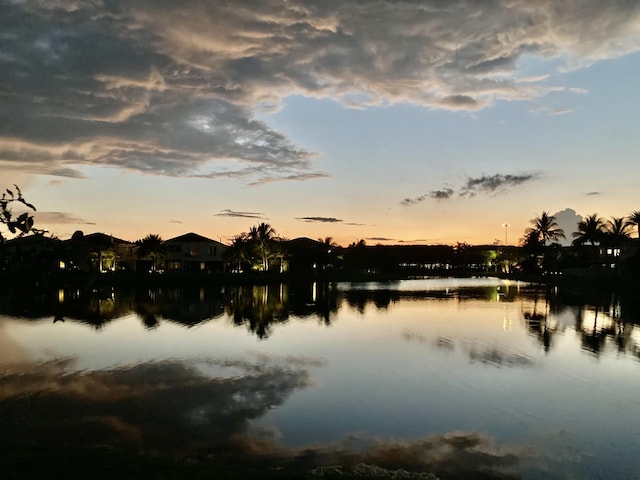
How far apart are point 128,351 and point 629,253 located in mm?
78742

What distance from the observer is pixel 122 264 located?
3538 inches

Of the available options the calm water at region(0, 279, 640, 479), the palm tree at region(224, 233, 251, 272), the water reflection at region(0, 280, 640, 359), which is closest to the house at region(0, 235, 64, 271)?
the calm water at region(0, 279, 640, 479)

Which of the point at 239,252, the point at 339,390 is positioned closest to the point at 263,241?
the point at 239,252

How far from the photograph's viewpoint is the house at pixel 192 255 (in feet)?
318

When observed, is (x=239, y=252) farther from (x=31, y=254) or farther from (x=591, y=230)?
(x=31, y=254)

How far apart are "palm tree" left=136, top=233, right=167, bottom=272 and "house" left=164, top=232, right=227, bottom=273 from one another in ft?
20.7

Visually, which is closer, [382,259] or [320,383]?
[320,383]

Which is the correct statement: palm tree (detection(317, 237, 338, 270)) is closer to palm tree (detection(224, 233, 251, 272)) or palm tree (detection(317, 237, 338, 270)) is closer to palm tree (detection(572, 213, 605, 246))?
palm tree (detection(224, 233, 251, 272))

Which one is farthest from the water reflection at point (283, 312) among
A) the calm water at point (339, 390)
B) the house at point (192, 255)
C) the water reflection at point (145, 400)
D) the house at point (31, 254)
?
the house at point (192, 255)

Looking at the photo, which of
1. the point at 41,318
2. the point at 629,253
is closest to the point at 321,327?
the point at 41,318

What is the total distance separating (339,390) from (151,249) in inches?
3051

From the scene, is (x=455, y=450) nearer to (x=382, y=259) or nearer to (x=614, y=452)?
(x=614, y=452)

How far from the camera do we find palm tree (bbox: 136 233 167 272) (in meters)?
87.6

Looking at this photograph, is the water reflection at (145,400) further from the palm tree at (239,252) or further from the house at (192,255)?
the house at (192,255)
